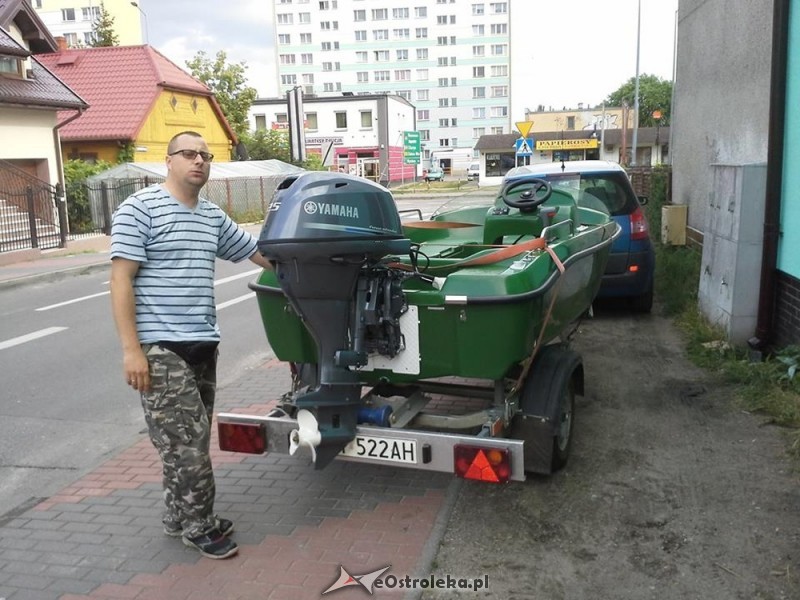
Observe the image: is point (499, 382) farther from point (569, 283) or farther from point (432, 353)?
point (569, 283)

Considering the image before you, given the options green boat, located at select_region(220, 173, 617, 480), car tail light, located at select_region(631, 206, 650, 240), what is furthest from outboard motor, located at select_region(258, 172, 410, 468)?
car tail light, located at select_region(631, 206, 650, 240)

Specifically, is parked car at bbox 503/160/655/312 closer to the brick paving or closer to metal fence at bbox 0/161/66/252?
the brick paving

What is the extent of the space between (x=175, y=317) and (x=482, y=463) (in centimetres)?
160

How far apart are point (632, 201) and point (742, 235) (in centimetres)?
196

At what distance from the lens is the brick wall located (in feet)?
20.5

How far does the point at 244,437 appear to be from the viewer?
13.6 feet

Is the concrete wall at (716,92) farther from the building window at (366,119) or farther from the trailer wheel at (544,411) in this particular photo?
the building window at (366,119)

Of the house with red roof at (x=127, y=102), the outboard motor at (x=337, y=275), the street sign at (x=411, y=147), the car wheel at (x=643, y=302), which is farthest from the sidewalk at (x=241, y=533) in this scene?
the street sign at (x=411, y=147)

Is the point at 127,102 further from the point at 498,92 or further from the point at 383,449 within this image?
the point at 498,92

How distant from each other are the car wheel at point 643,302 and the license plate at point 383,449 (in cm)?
580

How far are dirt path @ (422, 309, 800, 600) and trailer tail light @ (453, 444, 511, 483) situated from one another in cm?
42

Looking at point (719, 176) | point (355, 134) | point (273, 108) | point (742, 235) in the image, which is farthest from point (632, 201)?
point (273, 108)

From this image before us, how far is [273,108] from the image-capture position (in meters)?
77.0

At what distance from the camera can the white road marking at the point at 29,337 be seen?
9172 millimetres
